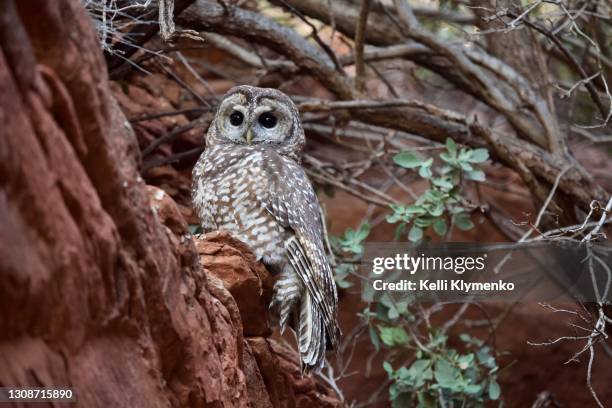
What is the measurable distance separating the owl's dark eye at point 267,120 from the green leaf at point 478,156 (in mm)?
1069

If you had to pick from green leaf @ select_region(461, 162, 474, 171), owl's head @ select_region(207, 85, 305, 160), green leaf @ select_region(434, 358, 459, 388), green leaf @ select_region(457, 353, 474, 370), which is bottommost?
green leaf @ select_region(434, 358, 459, 388)

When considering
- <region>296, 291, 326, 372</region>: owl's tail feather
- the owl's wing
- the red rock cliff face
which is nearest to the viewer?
the red rock cliff face

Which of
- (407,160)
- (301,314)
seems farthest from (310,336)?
(407,160)

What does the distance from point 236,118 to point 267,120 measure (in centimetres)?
14

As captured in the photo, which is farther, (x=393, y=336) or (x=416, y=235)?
(x=393, y=336)

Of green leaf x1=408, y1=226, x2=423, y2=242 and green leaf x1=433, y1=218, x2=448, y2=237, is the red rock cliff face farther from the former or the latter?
green leaf x1=433, y1=218, x2=448, y2=237

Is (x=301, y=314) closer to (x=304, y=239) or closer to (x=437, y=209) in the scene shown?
(x=304, y=239)

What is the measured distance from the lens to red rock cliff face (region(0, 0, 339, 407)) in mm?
1830

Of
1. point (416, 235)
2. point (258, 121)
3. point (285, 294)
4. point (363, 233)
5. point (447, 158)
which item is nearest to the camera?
point (285, 294)

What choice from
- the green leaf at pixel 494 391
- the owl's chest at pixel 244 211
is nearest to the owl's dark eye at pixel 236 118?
the owl's chest at pixel 244 211

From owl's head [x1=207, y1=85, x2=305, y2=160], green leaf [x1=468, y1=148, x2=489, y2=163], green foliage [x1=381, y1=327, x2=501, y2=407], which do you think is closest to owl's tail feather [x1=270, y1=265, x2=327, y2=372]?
owl's head [x1=207, y1=85, x2=305, y2=160]

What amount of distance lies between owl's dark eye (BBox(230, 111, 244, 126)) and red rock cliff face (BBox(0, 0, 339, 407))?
1.42 metres

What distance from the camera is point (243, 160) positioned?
3961mm

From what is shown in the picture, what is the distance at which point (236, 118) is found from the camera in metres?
4.18
